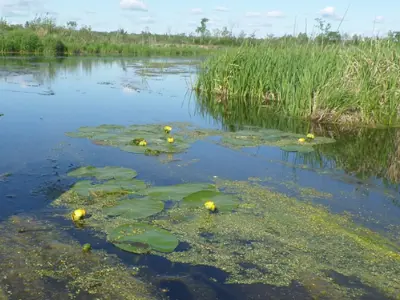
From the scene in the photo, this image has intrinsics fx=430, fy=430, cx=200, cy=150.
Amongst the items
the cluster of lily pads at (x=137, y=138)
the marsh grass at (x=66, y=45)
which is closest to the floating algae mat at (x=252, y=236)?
the cluster of lily pads at (x=137, y=138)

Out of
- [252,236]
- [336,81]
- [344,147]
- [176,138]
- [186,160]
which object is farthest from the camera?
[336,81]

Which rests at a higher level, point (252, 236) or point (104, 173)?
point (104, 173)

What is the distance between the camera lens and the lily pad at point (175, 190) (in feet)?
12.0

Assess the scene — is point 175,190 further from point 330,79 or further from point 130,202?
point 330,79

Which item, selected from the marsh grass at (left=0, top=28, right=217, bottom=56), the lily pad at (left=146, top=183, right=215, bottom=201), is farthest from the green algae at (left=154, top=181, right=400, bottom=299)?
the marsh grass at (left=0, top=28, right=217, bottom=56)

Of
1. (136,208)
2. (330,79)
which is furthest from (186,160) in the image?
(330,79)

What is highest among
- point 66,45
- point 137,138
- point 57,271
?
point 66,45

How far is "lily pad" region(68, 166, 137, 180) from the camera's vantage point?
410 cm

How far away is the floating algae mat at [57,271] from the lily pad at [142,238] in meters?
0.16

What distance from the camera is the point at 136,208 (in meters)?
3.35

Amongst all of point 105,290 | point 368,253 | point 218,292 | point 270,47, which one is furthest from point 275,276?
point 270,47

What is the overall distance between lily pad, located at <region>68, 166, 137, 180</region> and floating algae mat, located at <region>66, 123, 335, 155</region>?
2.74 feet

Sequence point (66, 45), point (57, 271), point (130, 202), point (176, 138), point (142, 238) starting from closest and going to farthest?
point (57, 271) → point (142, 238) → point (130, 202) → point (176, 138) → point (66, 45)

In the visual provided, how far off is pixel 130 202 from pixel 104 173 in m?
0.82
